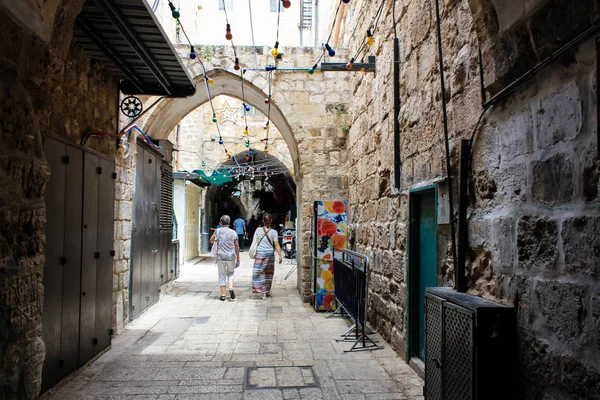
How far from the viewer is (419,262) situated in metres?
4.00

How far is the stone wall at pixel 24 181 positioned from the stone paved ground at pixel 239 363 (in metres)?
1.62

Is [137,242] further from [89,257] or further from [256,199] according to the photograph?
[256,199]

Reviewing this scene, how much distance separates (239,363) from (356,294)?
1.39m

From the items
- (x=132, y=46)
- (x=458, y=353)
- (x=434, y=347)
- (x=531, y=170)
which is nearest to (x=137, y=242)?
(x=132, y=46)

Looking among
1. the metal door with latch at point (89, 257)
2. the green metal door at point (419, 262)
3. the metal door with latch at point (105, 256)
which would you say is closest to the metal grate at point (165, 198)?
the metal door with latch at point (105, 256)

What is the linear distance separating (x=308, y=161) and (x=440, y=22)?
4.46 meters

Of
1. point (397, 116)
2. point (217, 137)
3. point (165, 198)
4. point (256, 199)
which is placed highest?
point (217, 137)

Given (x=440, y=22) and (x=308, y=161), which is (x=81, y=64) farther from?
(x=308, y=161)

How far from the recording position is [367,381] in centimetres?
367

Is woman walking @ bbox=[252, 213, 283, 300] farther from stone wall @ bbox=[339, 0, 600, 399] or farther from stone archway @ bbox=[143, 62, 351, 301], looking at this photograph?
stone wall @ bbox=[339, 0, 600, 399]

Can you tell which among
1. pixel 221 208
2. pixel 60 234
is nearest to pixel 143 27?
pixel 60 234

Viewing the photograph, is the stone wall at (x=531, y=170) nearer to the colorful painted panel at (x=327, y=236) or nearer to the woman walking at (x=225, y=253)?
the colorful painted panel at (x=327, y=236)

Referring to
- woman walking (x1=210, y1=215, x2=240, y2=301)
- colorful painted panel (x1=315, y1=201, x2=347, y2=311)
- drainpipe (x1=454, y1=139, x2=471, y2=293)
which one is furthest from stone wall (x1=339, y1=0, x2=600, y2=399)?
woman walking (x1=210, y1=215, x2=240, y2=301)

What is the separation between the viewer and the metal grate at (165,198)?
805 centimetres
